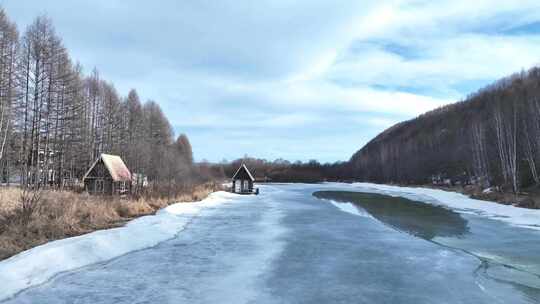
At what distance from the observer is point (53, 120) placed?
1485 inches

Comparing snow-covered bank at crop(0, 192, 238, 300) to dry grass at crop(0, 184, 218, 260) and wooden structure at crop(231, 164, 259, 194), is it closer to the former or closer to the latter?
dry grass at crop(0, 184, 218, 260)

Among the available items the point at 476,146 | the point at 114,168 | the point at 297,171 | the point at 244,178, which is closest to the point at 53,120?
the point at 114,168

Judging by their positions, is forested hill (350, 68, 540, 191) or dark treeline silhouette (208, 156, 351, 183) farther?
dark treeline silhouette (208, 156, 351, 183)

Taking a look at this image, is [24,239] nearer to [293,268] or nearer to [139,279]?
[139,279]

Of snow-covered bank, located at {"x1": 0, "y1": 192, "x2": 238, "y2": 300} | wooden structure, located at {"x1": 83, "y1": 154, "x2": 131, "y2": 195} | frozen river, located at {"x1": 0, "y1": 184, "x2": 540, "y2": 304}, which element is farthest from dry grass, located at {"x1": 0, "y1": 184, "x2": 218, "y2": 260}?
wooden structure, located at {"x1": 83, "y1": 154, "x2": 131, "y2": 195}

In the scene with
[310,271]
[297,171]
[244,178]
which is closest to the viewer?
[310,271]

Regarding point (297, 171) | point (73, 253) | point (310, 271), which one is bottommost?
point (310, 271)

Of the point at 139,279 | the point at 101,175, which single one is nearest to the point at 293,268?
the point at 139,279

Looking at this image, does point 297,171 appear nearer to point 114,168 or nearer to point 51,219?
point 114,168

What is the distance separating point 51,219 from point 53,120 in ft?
89.0

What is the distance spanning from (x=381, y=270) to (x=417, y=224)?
12.9 m

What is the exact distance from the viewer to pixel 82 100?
43375 mm

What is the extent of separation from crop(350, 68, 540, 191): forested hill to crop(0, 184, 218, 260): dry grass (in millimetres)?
33527

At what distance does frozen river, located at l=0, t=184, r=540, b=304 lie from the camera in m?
7.97
